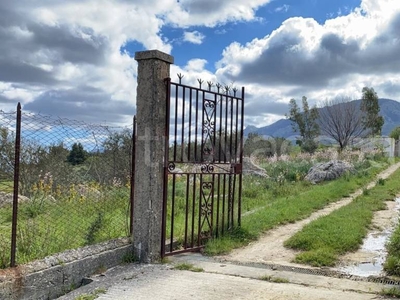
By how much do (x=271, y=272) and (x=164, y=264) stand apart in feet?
4.68

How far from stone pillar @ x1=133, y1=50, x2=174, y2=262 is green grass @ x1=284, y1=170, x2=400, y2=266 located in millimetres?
2123

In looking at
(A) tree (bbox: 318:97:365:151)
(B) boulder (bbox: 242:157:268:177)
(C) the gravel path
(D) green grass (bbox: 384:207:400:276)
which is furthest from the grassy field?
(A) tree (bbox: 318:97:365:151)

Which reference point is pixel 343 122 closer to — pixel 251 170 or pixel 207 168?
pixel 251 170

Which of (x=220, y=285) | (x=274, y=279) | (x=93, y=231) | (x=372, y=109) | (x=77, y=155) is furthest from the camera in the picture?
(x=372, y=109)

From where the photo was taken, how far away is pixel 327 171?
635 inches

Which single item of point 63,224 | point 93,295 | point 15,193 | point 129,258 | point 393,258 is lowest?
point 93,295

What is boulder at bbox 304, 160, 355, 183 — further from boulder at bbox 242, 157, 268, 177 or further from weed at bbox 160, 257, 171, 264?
weed at bbox 160, 257, 171, 264

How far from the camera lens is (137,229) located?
565cm

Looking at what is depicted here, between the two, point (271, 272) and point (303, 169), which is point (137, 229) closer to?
point (271, 272)

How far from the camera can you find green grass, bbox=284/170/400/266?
231 inches

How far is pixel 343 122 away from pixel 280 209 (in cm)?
2587

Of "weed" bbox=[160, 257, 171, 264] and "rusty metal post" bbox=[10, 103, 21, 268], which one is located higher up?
"rusty metal post" bbox=[10, 103, 21, 268]

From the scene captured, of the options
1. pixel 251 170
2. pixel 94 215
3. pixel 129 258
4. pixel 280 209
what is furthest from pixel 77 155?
pixel 251 170

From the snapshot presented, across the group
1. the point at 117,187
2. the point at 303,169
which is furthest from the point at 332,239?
the point at 303,169
